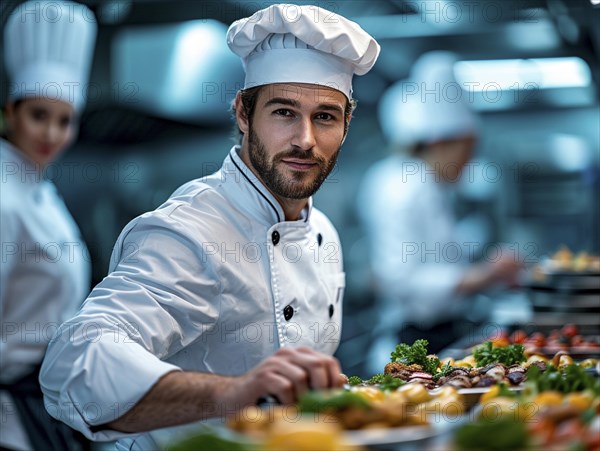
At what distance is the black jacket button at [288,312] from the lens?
92.0 inches

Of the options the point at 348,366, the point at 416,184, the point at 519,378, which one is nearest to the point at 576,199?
the point at 348,366

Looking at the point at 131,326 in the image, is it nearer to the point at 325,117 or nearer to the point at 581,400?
the point at 325,117

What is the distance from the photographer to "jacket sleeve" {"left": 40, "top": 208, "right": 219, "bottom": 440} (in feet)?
5.69

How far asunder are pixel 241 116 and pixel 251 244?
402 mm

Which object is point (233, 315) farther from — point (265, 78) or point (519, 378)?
point (519, 378)

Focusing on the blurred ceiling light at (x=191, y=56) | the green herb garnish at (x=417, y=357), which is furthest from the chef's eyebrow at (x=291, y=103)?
the blurred ceiling light at (x=191, y=56)

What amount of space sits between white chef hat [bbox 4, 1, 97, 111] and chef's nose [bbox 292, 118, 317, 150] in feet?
5.77

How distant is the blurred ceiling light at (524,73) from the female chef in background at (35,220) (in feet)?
10.4

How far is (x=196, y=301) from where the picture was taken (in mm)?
2141

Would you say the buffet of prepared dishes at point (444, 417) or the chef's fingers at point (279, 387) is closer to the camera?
the buffet of prepared dishes at point (444, 417)

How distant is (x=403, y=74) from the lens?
7910 mm

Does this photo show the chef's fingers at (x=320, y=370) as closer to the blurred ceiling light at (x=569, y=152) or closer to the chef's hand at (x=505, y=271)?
the chef's hand at (x=505, y=271)

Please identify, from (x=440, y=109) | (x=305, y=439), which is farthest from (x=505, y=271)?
(x=305, y=439)

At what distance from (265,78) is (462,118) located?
2876 millimetres
